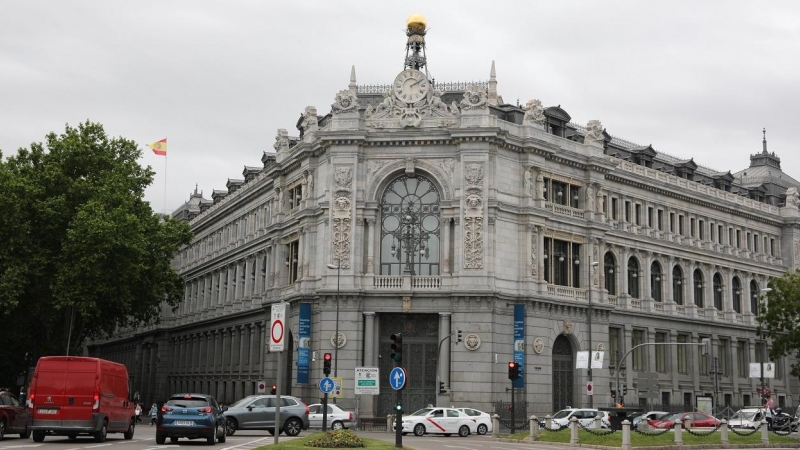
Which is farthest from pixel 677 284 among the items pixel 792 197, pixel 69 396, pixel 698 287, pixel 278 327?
pixel 278 327

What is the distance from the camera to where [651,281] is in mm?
72938

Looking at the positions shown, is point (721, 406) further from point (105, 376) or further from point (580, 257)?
point (105, 376)

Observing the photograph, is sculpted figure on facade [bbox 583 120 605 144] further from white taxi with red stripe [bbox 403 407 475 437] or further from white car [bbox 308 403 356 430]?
white car [bbox 308 403 356 430]

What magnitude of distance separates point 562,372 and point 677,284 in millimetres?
18279

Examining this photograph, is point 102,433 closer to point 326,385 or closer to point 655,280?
point 326,385

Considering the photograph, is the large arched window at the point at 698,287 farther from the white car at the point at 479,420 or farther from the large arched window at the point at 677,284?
the white car at the point at 479,420

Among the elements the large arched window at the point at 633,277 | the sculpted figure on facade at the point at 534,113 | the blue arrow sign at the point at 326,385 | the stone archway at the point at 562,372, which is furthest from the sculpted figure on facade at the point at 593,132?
the blue arrow sign at the point at 326,385

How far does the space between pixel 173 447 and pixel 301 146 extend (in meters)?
34.6

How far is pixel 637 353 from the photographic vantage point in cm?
7031

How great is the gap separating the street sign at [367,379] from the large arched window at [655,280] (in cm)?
3429

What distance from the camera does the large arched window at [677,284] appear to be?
75.2m

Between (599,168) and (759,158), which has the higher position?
(759,158)

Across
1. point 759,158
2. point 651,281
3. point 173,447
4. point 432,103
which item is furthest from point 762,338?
point 173,447

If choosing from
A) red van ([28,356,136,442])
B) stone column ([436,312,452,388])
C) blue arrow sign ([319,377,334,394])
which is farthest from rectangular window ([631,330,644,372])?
red van ([28,356,136,442])
